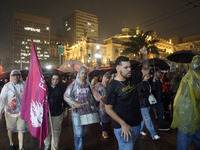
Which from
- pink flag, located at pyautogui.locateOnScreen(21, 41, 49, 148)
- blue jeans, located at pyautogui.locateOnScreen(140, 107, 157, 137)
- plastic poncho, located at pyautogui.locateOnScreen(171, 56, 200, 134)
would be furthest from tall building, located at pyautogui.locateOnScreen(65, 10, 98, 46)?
plastic poncho, located at pyautogui.locateOnScreen(171, 56, 200, 134)

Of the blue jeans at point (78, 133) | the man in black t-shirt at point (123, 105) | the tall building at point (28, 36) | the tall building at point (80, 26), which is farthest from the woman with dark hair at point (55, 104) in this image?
the tall building at point (80, 26)

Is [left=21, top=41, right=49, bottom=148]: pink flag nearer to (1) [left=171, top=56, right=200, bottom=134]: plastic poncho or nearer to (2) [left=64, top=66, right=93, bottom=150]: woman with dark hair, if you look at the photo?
(2) [left=64, top=66, right=93, bottom=150]: woman with dark hair

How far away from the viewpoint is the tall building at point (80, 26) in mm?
105938

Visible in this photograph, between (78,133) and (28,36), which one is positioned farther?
(28,36)

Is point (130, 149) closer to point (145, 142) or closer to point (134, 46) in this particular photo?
point (145, 142)

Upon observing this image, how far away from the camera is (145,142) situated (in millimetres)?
4309

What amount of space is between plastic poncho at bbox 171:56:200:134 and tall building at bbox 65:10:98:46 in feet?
340

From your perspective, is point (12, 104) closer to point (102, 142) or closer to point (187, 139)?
point (102, 142)

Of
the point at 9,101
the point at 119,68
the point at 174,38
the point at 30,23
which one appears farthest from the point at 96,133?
the point at 30,23

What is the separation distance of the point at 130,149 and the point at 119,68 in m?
1.26

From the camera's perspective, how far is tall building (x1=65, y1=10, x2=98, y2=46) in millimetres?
105938

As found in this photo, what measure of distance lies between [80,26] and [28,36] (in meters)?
35.9

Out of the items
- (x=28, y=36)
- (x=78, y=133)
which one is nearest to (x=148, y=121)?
(x=78, y=133)

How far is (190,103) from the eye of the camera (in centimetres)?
264
